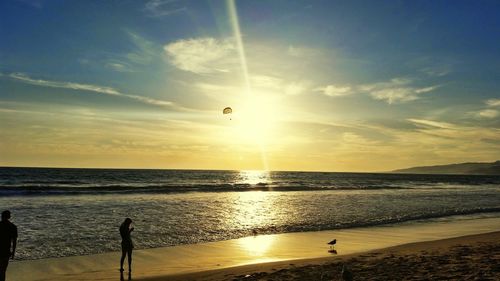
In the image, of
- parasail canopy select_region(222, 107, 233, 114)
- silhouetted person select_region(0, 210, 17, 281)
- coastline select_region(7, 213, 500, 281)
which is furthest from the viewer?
parasail canopy select_region(222, 107, 233, 114)

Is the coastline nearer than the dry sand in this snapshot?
No

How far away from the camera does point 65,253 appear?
14.4 meters

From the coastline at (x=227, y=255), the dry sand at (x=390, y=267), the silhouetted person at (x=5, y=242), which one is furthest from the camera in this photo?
the coastline at (x=227, y=255)

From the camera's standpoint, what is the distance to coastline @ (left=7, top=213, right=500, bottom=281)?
11.7m

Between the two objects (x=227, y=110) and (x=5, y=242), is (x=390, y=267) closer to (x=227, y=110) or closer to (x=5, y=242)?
(x=5, y=242)

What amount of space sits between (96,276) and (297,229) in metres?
11.9

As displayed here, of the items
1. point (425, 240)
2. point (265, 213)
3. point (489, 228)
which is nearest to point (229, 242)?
point (425, 240)

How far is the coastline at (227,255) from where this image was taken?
460 inches

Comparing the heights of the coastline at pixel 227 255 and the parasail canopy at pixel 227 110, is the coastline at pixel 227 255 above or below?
below

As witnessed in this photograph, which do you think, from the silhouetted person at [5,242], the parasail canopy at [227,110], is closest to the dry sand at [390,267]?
the silhouetted person at [5,242]

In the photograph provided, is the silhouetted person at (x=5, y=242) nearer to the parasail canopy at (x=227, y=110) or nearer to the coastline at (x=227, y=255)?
the coastline at (x=227, y=255)

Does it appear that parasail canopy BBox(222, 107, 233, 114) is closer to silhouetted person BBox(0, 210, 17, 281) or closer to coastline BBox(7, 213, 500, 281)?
coastline BBox(7, 213, 500, 281)

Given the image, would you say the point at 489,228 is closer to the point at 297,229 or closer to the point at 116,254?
the point at 297,229

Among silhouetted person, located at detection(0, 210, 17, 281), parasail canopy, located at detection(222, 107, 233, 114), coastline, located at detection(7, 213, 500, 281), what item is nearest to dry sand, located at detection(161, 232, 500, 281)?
coastline, located at detection(7, 213, 500, 281)
